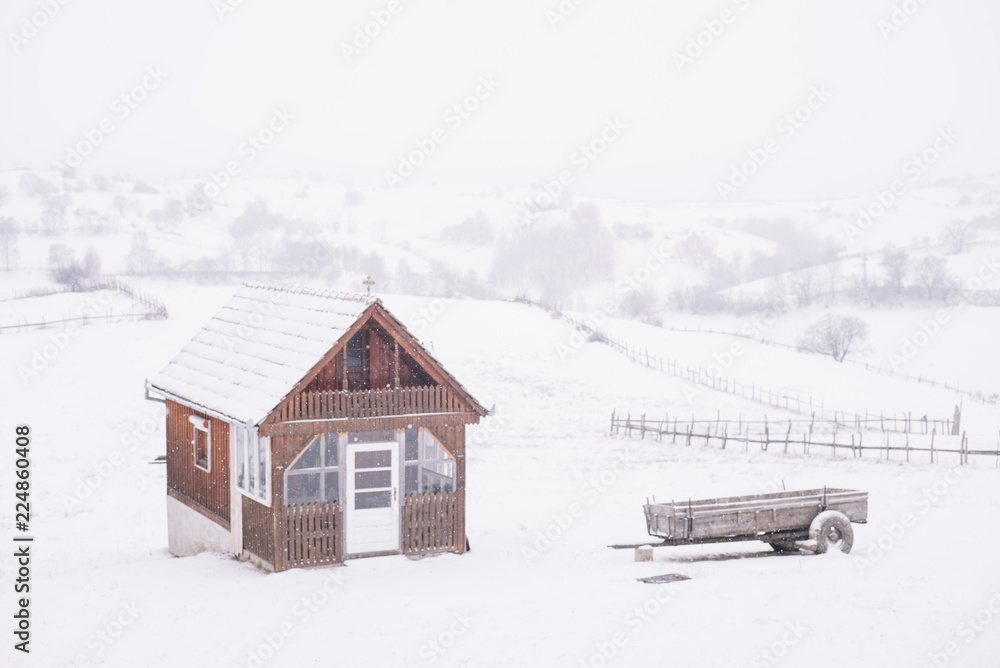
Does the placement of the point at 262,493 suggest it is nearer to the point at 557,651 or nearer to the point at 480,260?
the point at 557,651

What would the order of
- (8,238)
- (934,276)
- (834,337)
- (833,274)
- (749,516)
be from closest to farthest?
(749,516)
(834,337)
(934,276)
(833,274)
(8,238)

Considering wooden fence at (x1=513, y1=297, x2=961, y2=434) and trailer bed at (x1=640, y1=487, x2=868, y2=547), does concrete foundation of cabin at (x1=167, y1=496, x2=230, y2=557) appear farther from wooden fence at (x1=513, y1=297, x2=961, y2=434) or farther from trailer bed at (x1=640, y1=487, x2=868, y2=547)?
wooden fence at (x1=513, y1=297, x2=961, y2=434)

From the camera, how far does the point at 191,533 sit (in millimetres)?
22297

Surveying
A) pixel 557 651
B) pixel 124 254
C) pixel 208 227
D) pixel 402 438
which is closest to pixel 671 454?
pixel 402 438

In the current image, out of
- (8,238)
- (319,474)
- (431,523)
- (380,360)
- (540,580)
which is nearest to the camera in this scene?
(540,580)

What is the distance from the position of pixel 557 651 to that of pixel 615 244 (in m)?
128

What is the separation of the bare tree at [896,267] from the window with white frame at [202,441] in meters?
83.9

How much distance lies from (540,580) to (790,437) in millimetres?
26991

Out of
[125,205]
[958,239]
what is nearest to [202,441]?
[958,239]

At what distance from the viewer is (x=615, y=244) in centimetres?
14050

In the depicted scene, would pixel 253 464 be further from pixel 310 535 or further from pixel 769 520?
pixel 769 520

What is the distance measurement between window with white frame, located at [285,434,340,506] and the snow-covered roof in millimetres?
1409

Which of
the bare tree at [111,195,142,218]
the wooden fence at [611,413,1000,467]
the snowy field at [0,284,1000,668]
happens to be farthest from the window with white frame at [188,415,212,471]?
the bare tree at [111,195,142,218]

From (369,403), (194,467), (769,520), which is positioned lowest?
(769,520)
